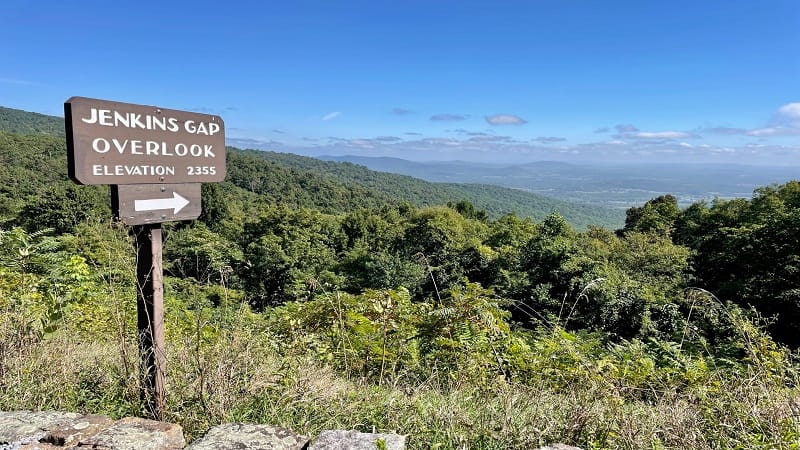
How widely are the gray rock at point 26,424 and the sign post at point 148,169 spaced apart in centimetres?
31

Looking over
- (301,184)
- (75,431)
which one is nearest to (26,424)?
(75,431)

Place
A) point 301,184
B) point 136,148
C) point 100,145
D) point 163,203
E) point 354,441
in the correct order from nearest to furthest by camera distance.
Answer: point 354,441, point 100,145, point 136,148, point 163,203, point 301,184

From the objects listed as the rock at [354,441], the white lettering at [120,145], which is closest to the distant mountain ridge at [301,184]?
the white lettering at [120,145]

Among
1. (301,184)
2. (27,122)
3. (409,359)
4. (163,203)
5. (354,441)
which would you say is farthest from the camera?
(27,122)

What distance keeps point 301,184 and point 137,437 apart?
84902mm

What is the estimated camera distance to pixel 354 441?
158cm

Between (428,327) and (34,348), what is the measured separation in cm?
235

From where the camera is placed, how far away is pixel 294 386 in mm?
2039

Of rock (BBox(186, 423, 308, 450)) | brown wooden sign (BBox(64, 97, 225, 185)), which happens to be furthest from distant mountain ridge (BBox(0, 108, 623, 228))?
rock (BBox(186, 423, 308, 450))

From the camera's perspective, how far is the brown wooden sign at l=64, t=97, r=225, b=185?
1.65 m

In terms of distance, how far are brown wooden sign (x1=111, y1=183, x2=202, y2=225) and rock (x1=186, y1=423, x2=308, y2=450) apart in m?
0.94

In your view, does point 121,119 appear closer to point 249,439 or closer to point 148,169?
point 148,169

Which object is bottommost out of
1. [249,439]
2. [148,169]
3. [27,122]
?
[249,439]

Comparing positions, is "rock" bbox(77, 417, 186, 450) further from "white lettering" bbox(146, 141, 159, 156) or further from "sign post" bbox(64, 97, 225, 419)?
"white lettering" bbox(146, 141, 159, 156)
